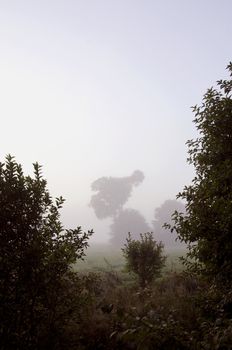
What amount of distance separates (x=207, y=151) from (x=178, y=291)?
828cm

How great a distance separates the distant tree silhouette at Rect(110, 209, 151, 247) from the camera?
10406 cm

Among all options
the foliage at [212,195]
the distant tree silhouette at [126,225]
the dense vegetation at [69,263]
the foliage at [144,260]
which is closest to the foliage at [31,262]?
the dense vegetation at [69,263]

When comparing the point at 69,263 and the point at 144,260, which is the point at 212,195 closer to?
the point at 69,263

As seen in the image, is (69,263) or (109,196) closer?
(69,263)

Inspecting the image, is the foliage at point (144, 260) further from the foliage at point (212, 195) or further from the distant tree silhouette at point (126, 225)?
the distant tree silhouette at point (126, 225)

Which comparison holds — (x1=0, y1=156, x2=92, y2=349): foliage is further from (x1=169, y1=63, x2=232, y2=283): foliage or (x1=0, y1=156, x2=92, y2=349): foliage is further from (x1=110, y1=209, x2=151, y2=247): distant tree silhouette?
(x1=110, y1=209, x2=151, y2=247): distant tree silhouette

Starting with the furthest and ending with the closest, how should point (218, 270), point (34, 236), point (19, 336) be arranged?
1. point (218, 270)
2. point (34, 236)
3. point (19, 336)

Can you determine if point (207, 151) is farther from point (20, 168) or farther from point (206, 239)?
point (20, 168)

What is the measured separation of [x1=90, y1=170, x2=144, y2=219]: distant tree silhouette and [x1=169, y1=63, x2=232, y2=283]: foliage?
108m

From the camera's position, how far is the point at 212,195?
299 inches

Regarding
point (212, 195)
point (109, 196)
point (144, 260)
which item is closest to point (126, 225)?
point (109, 196)

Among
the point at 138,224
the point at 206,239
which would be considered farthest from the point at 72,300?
the point at 138,224

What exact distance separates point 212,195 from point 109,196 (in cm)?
11275

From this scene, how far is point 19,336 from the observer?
18.3 ft
